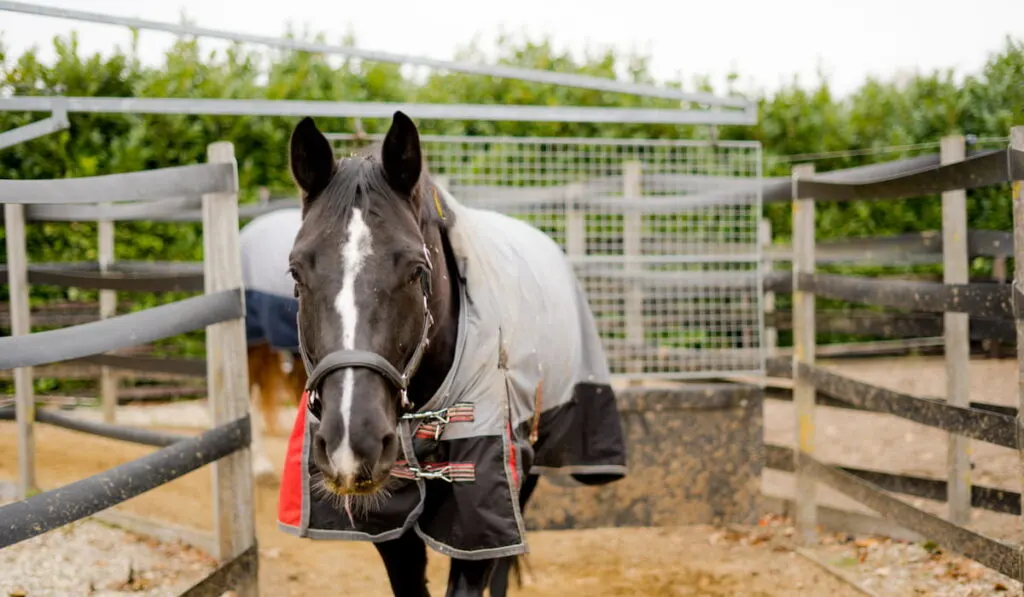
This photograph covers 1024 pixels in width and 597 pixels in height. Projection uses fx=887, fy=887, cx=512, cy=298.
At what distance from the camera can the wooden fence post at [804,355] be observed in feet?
15.9

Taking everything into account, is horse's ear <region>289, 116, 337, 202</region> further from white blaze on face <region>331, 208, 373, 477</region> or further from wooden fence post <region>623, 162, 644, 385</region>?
wooden fence post <region>623, 162, 644, 385</region>

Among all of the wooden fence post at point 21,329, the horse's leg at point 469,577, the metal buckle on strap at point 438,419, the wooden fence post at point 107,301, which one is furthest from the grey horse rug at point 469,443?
the wooden fence post at point 107,301

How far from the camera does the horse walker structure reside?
2488 mm

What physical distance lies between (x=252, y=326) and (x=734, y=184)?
10.7 ft

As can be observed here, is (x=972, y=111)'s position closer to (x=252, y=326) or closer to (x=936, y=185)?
(x=936, y=185)

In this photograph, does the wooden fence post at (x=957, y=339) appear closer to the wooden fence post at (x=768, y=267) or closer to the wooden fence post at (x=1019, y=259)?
the wooden fence post at (x=1019, y=259)

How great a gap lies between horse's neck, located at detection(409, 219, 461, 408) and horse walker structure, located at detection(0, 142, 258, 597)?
3.32 feet

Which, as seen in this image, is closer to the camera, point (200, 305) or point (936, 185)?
point (200, 305)

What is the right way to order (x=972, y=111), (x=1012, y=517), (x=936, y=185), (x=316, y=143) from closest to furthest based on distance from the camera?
(x=316, y=143)
(x=936, y=185)
(x=1012, y=517)
(x=972, y=111)

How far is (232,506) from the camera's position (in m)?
3.35


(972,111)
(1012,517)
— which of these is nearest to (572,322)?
(1012,517)

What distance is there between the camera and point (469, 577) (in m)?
2.64

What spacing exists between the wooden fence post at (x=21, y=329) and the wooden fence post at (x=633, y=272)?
10.7 feet

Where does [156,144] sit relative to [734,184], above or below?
above
